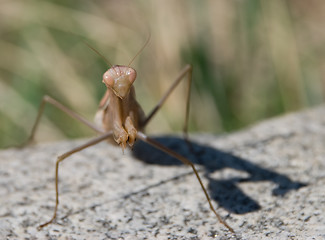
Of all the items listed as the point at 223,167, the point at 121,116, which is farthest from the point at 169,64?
the point at 121,116

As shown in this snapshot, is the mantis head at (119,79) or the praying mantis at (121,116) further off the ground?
the mantis head at (119,79)

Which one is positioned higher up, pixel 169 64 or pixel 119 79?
pixel 169 64

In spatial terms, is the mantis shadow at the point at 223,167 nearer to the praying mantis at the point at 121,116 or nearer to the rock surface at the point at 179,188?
the rock surface at the point at 179,188

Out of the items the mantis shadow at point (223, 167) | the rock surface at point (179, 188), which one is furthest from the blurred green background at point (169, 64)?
the mantis shadow at point (223, 167)

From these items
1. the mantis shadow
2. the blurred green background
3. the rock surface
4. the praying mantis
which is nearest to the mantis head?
the praying mantis

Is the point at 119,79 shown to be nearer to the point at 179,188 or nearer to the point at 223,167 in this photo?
the point at 179,188

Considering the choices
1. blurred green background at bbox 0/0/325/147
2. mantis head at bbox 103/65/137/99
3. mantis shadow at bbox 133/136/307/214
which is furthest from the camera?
blurred green background at bbox 0/0/325/147

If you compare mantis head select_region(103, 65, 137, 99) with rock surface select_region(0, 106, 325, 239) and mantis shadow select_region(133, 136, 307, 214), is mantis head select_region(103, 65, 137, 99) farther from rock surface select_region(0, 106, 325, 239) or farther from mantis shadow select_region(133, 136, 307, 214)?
mantis shadow select_region(133, 136, 307, 214)
